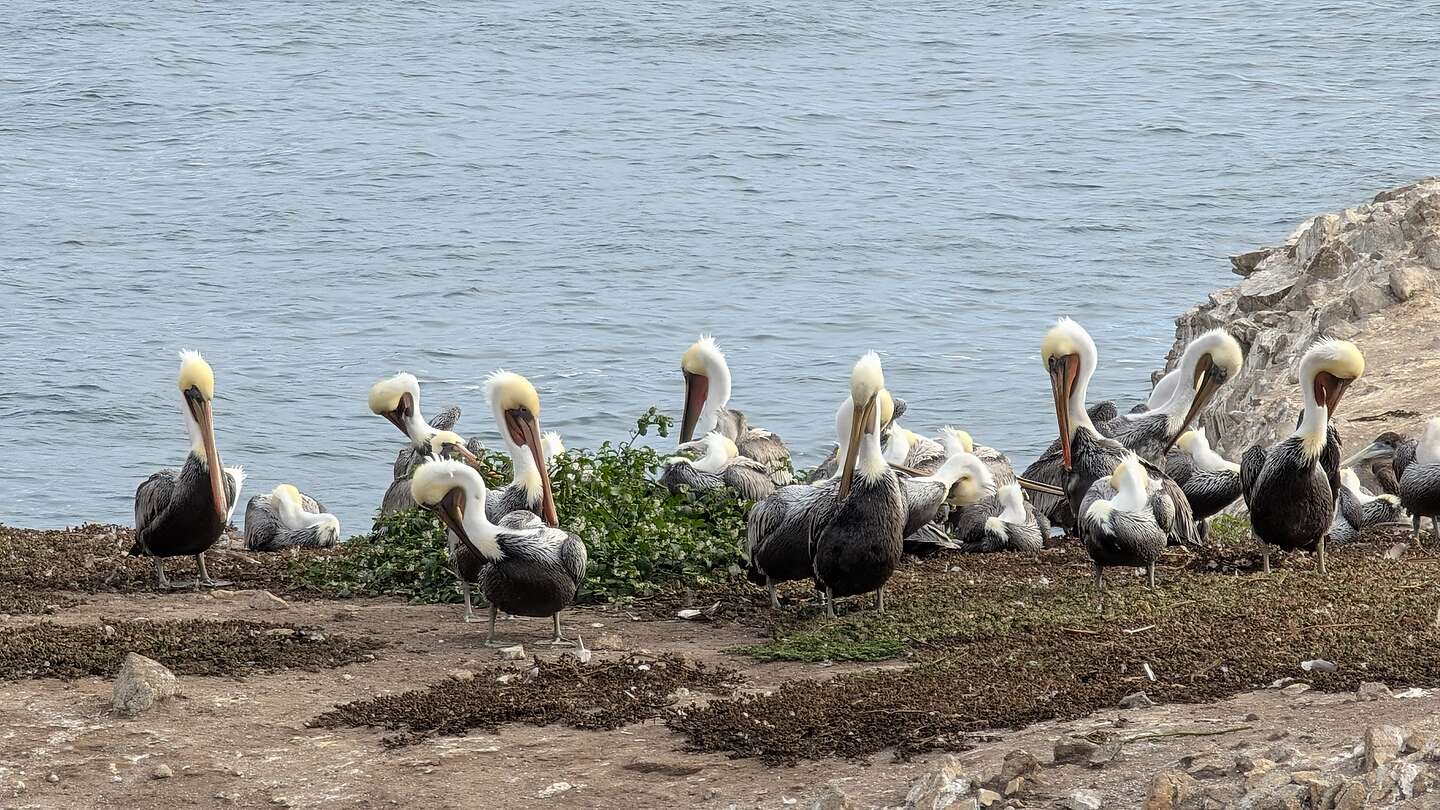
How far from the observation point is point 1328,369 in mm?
10211

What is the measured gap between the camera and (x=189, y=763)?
7141 mm

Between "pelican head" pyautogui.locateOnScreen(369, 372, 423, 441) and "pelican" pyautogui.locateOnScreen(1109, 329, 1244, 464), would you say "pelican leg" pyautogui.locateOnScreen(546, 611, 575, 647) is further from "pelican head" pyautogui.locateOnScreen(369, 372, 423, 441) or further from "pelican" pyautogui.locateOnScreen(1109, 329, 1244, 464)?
"pelican" pyautogui.locateOnScreen(1109, 329, 1244, 464)

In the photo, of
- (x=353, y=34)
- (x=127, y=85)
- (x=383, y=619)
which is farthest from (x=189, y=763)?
(x=353, y=34)

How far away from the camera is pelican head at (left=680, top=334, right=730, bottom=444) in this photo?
46.9ft

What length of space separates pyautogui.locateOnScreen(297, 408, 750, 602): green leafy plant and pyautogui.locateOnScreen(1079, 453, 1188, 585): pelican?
204 cm

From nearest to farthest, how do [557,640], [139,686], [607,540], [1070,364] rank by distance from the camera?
[139,686] < [557,640] < [607,540] < [1070,364]

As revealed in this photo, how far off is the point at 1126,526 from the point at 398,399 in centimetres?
559

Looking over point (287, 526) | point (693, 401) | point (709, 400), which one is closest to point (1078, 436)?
point (709, 400)

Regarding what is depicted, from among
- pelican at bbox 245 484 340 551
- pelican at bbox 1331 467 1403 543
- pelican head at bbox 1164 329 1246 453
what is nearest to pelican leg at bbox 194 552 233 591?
pelican at bbox 245 484 340 551

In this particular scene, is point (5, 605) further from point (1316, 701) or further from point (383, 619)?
point (1316, 701)

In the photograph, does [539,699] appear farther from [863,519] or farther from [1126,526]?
[1126,526]

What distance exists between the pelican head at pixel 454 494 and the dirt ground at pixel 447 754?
33.3 inches

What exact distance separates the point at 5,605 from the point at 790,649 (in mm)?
4163

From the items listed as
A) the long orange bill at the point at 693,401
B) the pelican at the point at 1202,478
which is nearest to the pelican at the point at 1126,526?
the pelican at the point at 1202,478
